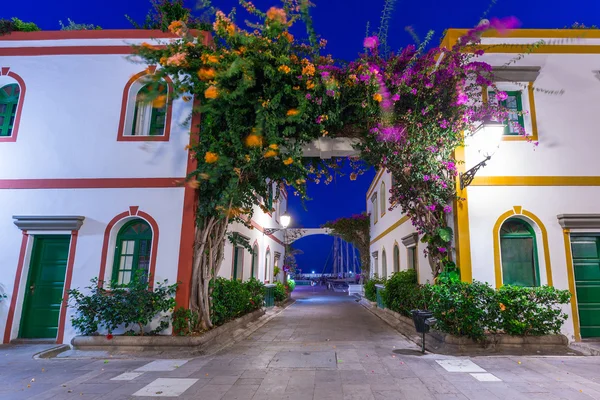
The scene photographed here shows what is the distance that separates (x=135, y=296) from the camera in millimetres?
6152

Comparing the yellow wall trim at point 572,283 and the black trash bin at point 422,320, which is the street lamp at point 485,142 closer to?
the yellow wall trim at point 572,283

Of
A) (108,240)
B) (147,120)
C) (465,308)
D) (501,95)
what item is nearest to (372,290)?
(465,308)

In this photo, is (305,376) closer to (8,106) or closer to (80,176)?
(80,176)

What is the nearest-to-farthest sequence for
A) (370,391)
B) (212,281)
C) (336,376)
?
(370,391) → (336,376) → (212,281)

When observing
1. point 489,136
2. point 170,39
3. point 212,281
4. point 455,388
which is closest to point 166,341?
point 212,281

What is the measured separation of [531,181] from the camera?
705 cm

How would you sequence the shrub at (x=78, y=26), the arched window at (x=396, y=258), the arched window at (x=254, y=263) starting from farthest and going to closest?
the arched window at (x=396, y=258) → the arched window at (x=254, y=263) → the shrub at (x=78, y=26)

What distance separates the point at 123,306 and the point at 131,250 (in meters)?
1.25

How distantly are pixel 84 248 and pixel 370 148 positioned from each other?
578 cm

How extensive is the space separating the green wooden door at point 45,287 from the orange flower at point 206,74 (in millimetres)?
4059

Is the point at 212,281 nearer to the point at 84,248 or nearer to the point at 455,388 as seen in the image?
the point at 84,248

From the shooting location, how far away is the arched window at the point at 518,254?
688 centimetres

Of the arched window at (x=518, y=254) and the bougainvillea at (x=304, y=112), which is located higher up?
the bougainvillea at (x=304, y=112)

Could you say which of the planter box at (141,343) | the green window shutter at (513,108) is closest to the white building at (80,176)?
the planter box at (141,343)
